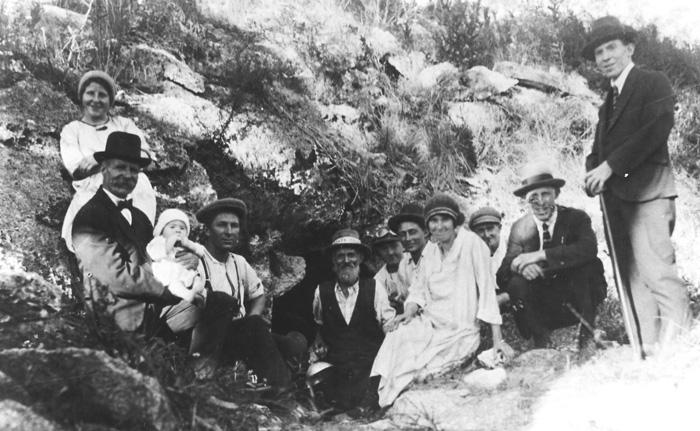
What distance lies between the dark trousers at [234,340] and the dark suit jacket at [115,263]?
0.24 metres

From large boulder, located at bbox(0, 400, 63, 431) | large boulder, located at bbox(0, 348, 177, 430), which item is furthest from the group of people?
large boulder, located at bbox(0, 400, 63, 431)

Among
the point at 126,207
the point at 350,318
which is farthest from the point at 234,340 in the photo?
the point at 126,207

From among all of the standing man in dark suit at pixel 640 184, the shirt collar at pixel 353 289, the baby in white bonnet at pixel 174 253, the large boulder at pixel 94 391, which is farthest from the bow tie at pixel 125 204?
the standing man in dark suit at pixel 640 184

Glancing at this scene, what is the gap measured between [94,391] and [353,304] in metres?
2.02

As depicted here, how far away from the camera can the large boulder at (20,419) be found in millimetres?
2723

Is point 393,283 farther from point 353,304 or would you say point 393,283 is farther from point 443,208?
point 443,208

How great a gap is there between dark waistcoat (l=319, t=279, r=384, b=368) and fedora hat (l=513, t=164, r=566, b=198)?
1.32m

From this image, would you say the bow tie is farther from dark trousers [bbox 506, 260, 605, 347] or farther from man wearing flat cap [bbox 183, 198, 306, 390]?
dark trousers [bbox 506, 260, 605, 347]

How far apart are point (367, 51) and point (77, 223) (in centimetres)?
363

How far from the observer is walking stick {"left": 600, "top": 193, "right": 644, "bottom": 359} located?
12.6 ft

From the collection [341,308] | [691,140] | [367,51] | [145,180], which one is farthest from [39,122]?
[691,140]

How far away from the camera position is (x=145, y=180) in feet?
14.3

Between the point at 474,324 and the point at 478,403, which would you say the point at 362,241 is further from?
the point at 478,403

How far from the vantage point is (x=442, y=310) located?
4.33 meters
